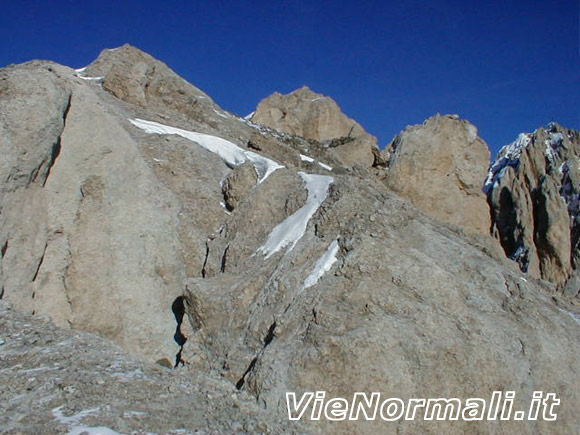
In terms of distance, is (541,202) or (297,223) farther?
(541,202)

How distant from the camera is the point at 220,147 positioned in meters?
23.1

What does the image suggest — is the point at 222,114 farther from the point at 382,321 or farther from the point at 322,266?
the point at 382,321

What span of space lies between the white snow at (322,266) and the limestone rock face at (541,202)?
129ft

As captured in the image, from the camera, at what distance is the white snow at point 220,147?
858 inches

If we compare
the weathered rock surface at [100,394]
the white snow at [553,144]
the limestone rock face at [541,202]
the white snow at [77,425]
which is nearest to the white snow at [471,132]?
the weathered rock surface at [100,394]

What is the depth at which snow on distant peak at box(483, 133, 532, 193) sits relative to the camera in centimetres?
5682

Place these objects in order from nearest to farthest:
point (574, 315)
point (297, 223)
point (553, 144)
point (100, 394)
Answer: point (100, 394), point (574, 315), point (297, 223), point (553, 144)

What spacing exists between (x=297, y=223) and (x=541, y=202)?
139 feet

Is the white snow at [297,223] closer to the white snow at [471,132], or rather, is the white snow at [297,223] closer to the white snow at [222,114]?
the white snow at [471,132]

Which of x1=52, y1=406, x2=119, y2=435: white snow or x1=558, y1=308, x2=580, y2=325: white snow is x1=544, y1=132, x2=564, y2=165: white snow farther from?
x1=52, y1=406, x2=119, y2=435: white snow

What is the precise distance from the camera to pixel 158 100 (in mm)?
26922

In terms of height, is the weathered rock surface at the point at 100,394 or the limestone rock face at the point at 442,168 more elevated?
the limestone rock face at the point at 442,168

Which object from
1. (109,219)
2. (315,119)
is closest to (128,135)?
(109,219)

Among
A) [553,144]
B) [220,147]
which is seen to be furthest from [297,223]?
[553,144]
